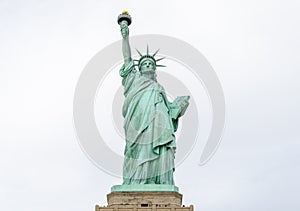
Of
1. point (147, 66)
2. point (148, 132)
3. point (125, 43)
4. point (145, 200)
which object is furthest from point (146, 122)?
point (125, 43)

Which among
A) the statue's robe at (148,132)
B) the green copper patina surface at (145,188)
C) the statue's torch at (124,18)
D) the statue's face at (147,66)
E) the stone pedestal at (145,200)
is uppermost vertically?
the statue's torch at (124,18)

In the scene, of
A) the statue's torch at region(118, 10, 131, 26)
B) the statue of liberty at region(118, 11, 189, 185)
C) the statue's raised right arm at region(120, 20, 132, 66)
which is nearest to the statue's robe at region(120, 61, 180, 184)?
the statue of liberty at region(118, 11, 189, 185)

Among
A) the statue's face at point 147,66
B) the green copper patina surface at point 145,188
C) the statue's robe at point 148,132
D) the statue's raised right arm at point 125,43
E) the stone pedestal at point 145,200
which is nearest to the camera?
the stone pedestal at point 145,200

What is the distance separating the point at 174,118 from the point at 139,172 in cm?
304

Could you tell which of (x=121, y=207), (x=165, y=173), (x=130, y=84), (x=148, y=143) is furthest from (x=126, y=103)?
(x=121, y=207)

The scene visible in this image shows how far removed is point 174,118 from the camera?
20547 millimetres

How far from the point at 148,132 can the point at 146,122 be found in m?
0.44

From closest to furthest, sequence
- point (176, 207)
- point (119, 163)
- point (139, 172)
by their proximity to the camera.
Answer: point (176, 207) → point (139, 172) → point (119, 163)

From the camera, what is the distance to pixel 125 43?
2152 centimetres

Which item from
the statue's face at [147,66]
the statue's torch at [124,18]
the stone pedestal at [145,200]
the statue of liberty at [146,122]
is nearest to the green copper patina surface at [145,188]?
the stone pedestal at [145,200]

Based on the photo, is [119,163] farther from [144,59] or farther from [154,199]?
[144,59]

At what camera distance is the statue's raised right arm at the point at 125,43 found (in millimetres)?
21375

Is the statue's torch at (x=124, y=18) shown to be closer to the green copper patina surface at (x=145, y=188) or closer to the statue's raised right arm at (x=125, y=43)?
the statue's raised right arm at (x=125, y=43)

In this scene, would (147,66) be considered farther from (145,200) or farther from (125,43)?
(145,200)
